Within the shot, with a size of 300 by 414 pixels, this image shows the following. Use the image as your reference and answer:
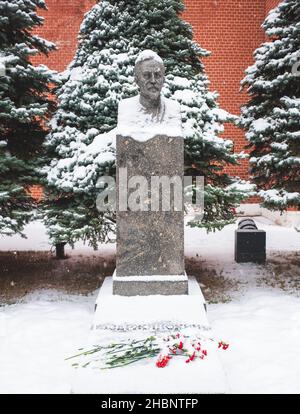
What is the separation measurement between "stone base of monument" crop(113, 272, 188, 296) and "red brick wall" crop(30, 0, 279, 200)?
7.19 m

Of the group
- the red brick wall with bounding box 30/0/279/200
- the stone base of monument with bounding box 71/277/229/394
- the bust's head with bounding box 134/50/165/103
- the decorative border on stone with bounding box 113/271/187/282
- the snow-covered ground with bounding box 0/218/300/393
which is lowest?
the snow-covered ground with bounding box 0/218/300/393

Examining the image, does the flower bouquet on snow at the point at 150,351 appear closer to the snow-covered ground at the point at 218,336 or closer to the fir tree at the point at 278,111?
the snow-covered ground at the point at 218,336

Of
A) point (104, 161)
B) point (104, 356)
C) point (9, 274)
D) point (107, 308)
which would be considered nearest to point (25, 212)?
point (104, 161)

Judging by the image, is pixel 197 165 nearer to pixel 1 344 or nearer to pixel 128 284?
pixel 128 284

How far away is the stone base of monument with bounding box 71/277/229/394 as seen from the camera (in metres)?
2.97

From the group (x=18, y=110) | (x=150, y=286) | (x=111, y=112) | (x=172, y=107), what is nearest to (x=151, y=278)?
(x=150, y=286)

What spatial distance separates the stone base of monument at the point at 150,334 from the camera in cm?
297

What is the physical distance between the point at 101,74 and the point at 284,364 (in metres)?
3.88

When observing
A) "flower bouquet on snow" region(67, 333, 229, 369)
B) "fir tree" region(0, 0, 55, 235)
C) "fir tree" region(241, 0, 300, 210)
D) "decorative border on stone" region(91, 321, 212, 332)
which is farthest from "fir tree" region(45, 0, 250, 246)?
"flower bouquet on snow" region(67, 333, 229, 369)

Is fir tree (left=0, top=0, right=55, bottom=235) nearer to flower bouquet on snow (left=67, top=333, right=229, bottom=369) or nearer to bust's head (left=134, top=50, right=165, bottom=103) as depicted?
bust's head (left=134, top=50, right=165, bottom=103)

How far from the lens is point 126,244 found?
15.0 ft

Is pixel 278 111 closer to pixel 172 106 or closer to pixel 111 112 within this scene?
pixel 172 106

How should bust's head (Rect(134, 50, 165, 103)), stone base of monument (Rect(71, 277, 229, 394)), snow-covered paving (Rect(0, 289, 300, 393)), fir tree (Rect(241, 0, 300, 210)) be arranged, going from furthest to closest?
fir tree (Rect(241, 0, 300, 210)) → bust's head (Rect(134, 50, 165, 103)) → snow-covered paving (Rect(0, 289, 300, 393)) → stone base of monument (Rect(71, 277, 229, 394))

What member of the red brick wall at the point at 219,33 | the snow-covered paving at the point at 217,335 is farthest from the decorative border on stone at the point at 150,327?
the red brick wall at the point at 219,33
